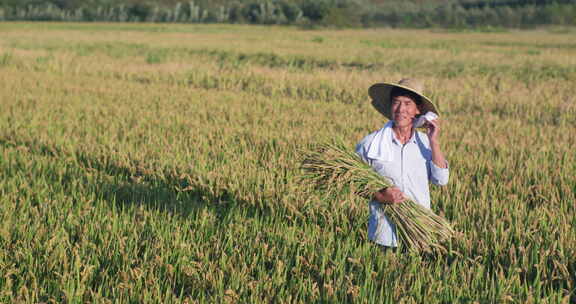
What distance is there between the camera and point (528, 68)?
1430 cm

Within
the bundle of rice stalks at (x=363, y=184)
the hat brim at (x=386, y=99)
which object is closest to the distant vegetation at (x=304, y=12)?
the hat brim at (x=386, y=99)

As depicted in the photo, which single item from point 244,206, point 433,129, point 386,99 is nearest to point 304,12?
point 244,206

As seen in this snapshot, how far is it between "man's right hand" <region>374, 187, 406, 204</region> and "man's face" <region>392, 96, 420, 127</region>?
1.01 ft

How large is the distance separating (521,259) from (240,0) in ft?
270

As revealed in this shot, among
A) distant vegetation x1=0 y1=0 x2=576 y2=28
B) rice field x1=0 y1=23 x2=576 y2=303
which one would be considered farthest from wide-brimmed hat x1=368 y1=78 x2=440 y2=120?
distant vegetation x1=0 y1=0 x2=576 y2=28

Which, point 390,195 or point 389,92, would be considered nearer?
point 390,195

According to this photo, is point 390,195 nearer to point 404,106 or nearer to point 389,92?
point 404,106

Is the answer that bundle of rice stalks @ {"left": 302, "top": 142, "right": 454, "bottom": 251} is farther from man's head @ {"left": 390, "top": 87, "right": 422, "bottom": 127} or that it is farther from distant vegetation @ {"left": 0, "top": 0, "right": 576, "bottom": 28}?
distant vegetation @ {"left": 0, "top": 0, "right": 576, "bottom": 28}

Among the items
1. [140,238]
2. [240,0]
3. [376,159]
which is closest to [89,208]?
[140,238]

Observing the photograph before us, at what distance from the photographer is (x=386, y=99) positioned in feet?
8.86

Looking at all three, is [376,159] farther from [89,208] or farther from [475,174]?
[475,174]

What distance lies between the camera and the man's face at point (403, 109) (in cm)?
251

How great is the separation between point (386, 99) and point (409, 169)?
368 mm

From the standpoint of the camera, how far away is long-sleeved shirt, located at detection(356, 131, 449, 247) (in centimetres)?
255
